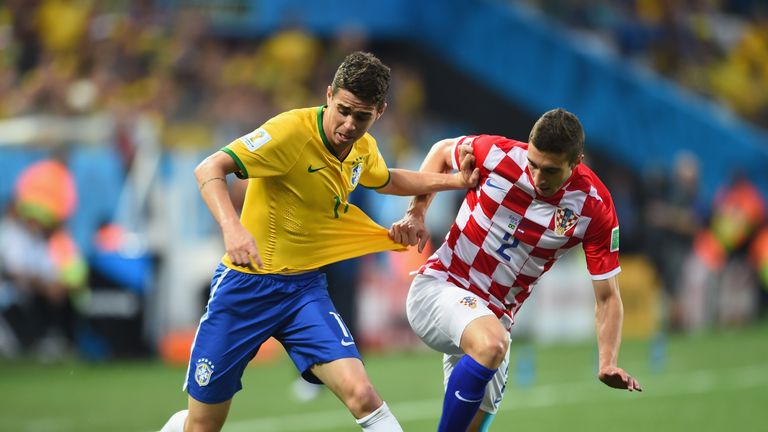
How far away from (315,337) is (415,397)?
16.8ft

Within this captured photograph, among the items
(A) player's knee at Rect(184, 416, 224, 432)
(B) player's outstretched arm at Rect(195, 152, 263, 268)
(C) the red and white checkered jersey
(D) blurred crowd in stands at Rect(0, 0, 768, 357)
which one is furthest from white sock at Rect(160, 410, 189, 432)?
(D) blurred crowd in stands at Rect(0, 0, 768, 357)

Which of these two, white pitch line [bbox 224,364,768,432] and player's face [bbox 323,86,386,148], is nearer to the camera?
player's face [bbox 323,86,386,148]

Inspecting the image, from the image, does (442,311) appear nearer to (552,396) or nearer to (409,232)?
(409,232)

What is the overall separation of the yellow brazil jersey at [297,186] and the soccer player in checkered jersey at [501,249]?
502mm

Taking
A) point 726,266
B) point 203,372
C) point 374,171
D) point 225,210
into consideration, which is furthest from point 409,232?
point 726,266

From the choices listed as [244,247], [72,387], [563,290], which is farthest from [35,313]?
[244,247]

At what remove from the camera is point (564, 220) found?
6.47 m

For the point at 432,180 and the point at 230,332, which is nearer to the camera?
the point at 230,332

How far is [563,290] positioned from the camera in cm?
1550

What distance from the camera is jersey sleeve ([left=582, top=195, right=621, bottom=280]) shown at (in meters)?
6.36

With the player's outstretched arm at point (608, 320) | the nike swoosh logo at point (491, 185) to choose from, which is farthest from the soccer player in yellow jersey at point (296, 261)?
the player's outstretched arm at point (608, 320)

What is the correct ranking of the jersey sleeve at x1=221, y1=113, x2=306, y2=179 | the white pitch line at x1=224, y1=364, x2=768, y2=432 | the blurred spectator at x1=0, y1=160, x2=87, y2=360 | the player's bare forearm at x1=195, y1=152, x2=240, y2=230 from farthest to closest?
1. the blurred spectator at x1=0, y1=160, x2=87, y2=360
2. the white pitch line at x1=224, y1=364, x2=768, y2=432
3. the jersey sleeve at x1=221, y1=113, x2=306, y2=179
4. the player's bare forearm at x1=195, y1=152, x2=240, y2=230

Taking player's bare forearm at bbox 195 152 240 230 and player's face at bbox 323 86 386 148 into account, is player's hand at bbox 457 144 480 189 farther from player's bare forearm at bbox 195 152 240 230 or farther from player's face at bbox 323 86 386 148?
player's bare forearm at bbox 195 152 240 230

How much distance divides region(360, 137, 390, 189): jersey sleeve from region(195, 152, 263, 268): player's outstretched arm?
3.11 feet
